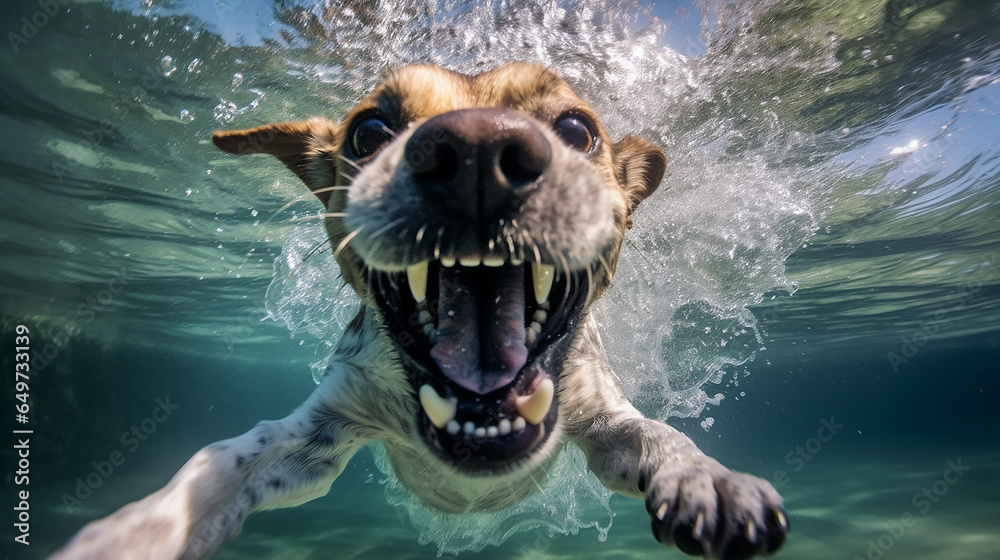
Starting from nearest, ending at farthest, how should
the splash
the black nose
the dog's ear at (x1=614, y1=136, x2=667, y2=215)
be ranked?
the black nose → the dog's ear at (x1=614, y1=136, x2=667, y2=215) → the splash

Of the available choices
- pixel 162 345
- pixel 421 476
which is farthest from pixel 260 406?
pixel 421 476

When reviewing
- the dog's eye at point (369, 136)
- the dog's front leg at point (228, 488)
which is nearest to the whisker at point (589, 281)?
the dog's eye at point (369, 136)

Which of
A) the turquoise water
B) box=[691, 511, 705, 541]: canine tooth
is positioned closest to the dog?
box=[691, 511, 705, 541]: canine tooth

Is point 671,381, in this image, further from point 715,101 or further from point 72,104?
point 72,104

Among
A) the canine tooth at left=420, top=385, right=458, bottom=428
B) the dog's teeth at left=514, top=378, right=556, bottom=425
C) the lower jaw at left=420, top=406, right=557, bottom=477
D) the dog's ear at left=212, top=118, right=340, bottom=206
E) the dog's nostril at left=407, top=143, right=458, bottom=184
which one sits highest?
the dog's ear at left=212, top=118, right=340, bottom=206

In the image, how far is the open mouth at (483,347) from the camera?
229cm

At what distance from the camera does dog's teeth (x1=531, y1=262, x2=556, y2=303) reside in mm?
2557

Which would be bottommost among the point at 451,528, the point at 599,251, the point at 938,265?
the point at 938,265

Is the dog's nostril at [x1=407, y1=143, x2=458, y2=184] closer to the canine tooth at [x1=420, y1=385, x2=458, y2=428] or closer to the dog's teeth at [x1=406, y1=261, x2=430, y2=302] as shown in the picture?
the dog's teeth at [x1=406, y1=261, x2=430, y2=302]

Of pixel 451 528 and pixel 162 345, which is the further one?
pixel 162 345

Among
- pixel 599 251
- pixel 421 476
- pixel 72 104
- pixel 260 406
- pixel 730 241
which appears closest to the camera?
pixel 599 251

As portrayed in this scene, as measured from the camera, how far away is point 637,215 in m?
8.28

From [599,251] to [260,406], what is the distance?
84107 millimetres

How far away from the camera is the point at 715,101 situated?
695 cm
